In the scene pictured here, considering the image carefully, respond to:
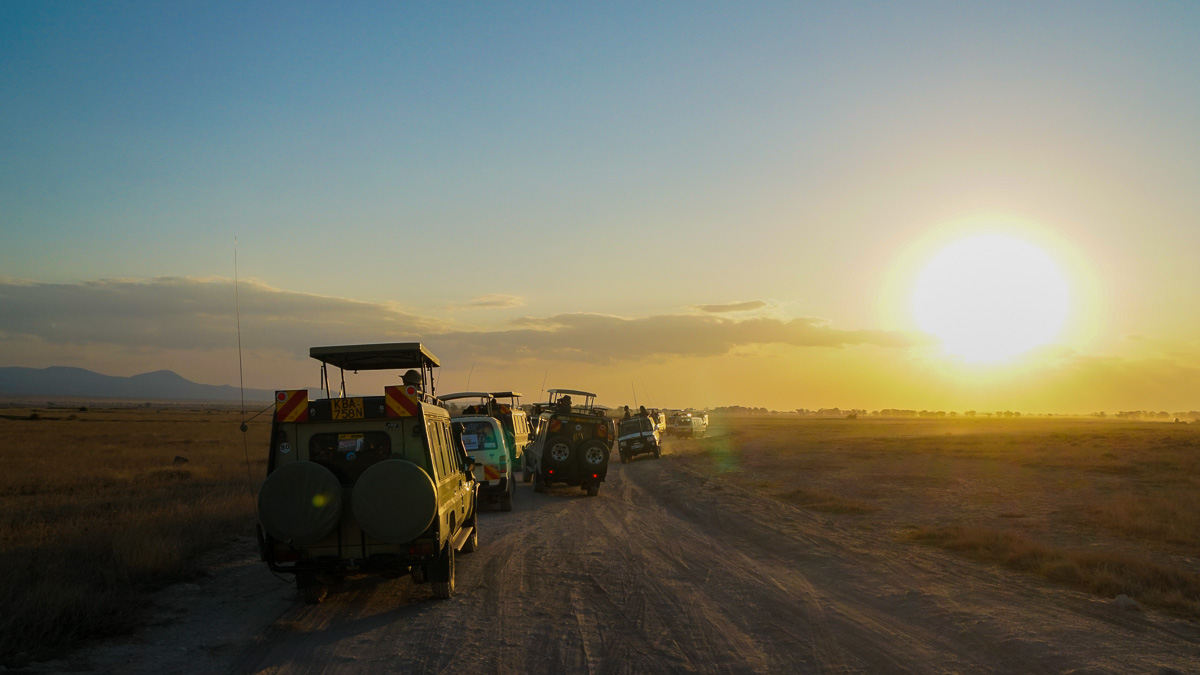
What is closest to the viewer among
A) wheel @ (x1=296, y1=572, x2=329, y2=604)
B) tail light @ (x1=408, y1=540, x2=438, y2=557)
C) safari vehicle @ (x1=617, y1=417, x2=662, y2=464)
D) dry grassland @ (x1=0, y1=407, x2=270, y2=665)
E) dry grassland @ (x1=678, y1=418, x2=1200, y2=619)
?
dry grassland @ (x1=0, y1=407, x2=270, y2=665)

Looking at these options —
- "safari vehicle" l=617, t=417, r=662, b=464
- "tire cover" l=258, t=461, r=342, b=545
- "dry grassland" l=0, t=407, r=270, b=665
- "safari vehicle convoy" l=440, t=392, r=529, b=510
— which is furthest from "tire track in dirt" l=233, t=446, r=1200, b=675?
"safari vehicle" l=617, t=417, r=662, b=464

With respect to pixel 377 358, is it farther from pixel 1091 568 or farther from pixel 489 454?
pixel 1091 568

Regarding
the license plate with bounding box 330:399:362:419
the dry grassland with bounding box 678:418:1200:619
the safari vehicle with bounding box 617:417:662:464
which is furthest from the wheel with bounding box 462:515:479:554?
the safari vehicle with bounding box 617:417:662:464

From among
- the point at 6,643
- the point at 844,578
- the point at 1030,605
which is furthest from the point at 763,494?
the point at 6,643

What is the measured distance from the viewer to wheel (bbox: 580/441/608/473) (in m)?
21.3

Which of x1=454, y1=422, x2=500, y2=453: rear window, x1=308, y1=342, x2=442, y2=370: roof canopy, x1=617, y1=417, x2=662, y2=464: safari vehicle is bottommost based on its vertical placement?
x1=617, y1=417, x2=662, y2=464: safari vehicle

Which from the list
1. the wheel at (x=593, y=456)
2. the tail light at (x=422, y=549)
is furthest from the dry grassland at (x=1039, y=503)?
the tail light at (x=422, y=549)

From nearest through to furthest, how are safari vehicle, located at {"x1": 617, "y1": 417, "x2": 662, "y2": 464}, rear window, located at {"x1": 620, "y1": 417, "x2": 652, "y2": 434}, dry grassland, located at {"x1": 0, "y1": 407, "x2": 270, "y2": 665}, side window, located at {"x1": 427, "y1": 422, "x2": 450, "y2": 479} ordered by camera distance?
dry grassland, located at {"x1": 0, "y1": 407, "x2": 270, "y2": 665} < side window, located at {"x1": 427, "y1": 422, "x2": 450, "y2": 479} < safari vehicle, located at {"x1": 617, "y1": 417, "x2": 662, "y2": 464} < rear window, located at {"x1": 620, "y1": 417, "x2": 652, "y2": 434}

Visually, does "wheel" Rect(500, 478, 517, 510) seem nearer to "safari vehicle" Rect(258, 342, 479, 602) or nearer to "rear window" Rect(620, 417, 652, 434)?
"safari vehicle" Rect(258, 342, 479, 602)

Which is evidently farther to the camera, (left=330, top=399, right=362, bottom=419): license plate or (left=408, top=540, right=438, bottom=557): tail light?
(left=330, top=399, right=362, bottom=419): license plate

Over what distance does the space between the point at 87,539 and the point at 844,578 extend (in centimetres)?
1029

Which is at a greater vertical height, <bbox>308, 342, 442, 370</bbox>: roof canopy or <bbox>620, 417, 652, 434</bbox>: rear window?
<bbox>308, 342, 442, 370</bbox>: roof canopy

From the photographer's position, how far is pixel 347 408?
8.59m

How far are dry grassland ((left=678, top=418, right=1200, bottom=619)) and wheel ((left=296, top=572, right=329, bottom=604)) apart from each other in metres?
8.84
